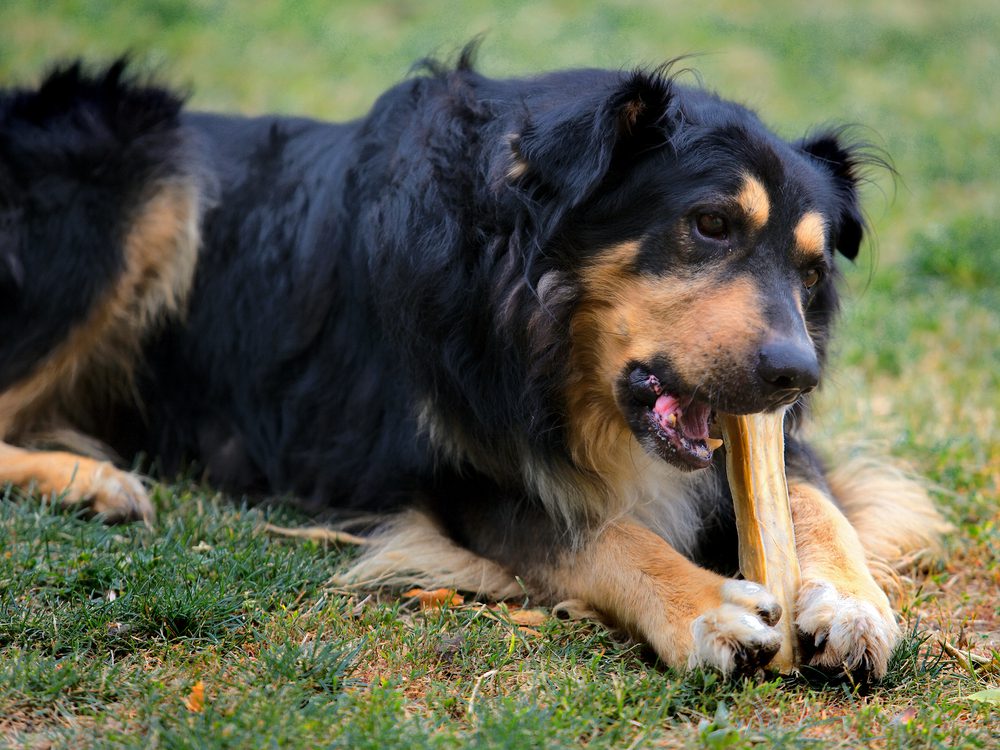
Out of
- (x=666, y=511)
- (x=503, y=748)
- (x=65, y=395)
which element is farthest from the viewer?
(x=65, y=395)

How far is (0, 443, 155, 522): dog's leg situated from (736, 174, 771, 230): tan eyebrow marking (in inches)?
90.5

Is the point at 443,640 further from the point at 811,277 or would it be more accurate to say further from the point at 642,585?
the point at 811,277

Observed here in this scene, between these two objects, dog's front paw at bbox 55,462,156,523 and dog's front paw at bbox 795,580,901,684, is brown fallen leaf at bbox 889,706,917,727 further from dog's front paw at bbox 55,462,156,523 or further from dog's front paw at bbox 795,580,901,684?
dog's front paw at bbox 55,462,156,523

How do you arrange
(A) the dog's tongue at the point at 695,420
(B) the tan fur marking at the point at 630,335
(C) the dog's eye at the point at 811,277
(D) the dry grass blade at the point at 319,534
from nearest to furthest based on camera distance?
(B) the tan fur marking at the point at 630,335 → (A) the dog's tongue at the point at 695,420 → (C) the dog's eye at the point at 811,277 → (D) the dry grass blade at the point at 319,534

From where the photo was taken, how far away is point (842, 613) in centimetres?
295

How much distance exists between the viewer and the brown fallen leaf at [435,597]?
345cm

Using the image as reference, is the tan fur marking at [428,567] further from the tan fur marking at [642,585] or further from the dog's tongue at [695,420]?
the dog's tongue at [695,420]

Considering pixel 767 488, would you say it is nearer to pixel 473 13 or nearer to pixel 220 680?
pixel 220 680

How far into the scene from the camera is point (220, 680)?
2797 mm

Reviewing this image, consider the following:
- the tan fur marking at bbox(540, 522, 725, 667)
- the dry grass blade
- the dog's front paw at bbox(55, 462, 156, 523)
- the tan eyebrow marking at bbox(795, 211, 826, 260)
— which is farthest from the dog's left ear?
the dog's front paw at bbox(55, 462, 156, 523)

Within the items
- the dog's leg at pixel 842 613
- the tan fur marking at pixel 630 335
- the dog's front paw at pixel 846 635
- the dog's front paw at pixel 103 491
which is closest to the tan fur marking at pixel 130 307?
the dog's front paw at pixel 103 491

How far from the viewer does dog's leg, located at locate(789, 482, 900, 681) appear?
9.59 feet

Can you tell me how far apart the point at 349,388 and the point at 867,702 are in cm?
208

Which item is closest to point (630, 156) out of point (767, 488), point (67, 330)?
point (767, 488)
